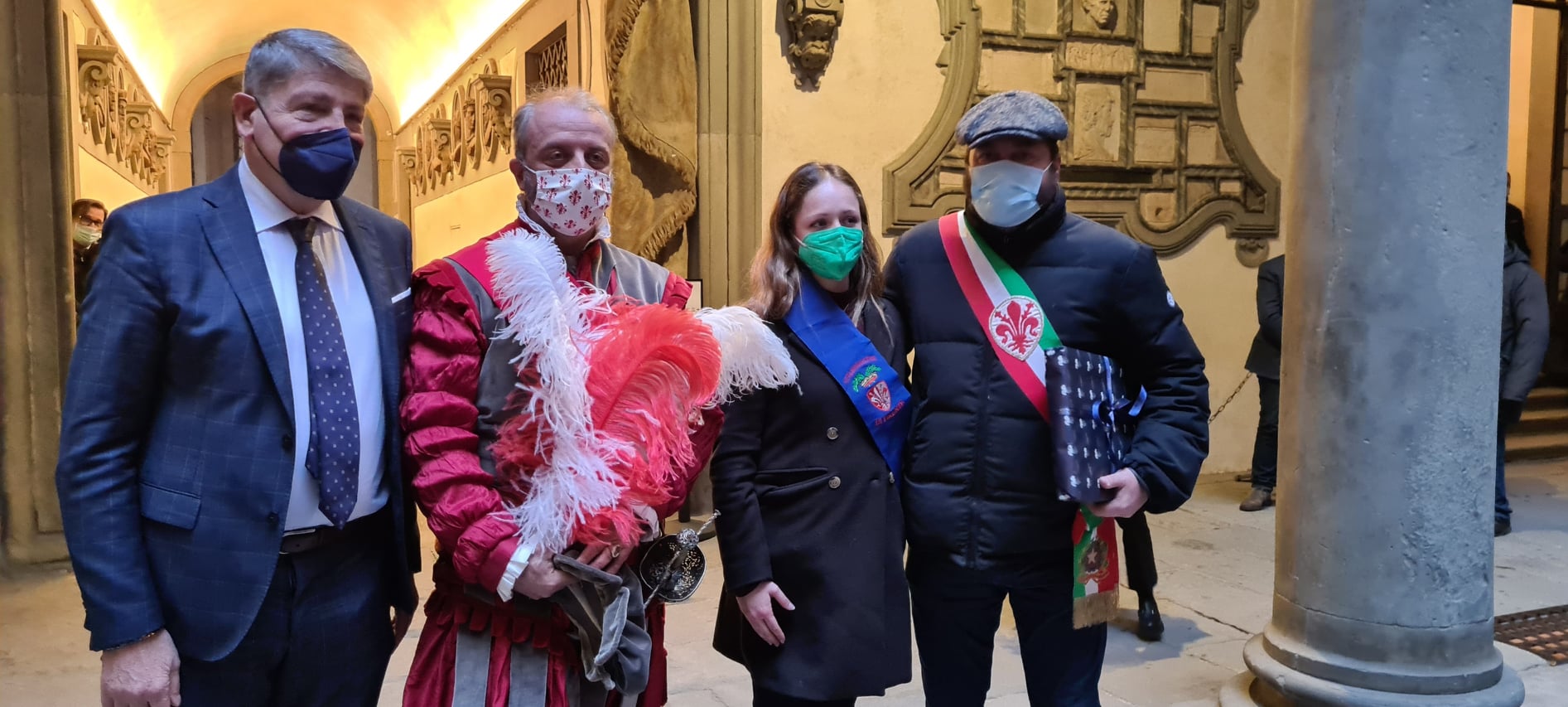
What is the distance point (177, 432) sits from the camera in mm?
1722

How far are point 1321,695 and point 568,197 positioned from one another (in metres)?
2.42

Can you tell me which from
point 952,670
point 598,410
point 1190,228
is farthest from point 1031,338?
point 1190,228

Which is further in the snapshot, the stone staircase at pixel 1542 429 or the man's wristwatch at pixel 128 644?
the stone staircase at pixel 1542 429

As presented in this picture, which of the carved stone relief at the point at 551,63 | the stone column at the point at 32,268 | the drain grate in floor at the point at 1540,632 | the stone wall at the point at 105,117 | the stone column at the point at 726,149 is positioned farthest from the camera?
the stone wall at the point at 105,117

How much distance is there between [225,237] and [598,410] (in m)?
0.63

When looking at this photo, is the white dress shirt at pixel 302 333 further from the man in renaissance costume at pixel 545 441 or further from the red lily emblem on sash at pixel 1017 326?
the red lily emblem on sash at pixel 1017 326

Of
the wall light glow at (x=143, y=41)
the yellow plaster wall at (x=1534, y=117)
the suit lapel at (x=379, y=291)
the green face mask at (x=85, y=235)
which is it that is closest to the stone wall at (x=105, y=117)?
the wall light glow at (x=143, y=41)

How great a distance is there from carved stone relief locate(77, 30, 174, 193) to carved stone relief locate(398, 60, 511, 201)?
2382 mm

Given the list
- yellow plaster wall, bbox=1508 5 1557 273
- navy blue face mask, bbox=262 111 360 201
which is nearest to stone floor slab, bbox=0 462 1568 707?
navy blue face mask, bbox=262 111 360 201

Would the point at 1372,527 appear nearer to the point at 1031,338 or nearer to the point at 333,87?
the point at 1031,338

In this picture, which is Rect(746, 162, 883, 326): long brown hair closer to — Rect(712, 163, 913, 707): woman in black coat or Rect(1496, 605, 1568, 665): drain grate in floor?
Rect(712, 163, 913, 707): woman in black coat

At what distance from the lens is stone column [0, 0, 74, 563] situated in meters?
5.01

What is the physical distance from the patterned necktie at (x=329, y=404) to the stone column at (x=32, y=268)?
163 inches

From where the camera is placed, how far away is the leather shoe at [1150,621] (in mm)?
4148
